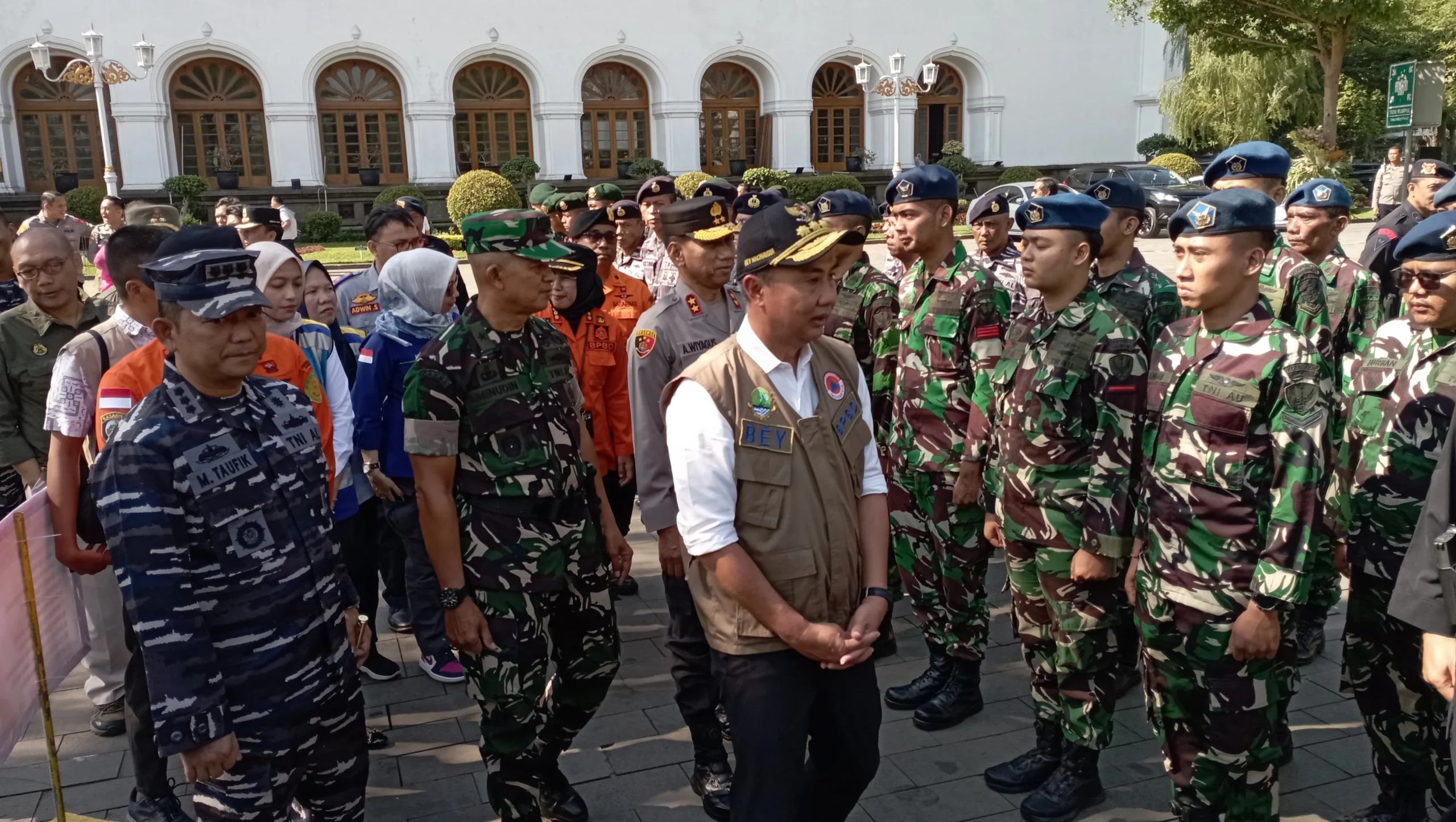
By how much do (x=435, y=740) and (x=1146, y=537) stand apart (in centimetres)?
276

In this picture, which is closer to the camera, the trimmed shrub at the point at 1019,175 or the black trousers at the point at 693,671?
the black trousers at the point at 693,671

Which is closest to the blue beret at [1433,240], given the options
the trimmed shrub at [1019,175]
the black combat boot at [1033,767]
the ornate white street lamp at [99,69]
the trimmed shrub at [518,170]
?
the black combat boot at [1033,767]

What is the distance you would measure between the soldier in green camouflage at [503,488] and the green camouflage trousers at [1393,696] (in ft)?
8.05

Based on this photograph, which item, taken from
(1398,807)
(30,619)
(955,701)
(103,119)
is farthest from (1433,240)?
(103,119)

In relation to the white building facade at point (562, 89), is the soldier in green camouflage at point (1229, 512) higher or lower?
lower

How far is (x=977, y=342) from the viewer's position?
415 centimetres

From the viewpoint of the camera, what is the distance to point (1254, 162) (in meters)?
4.64

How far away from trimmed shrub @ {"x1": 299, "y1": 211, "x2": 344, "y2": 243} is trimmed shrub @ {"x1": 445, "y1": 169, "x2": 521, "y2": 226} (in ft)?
10.8

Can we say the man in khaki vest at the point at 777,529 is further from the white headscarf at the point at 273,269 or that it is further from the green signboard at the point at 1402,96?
the green signboard at the point at 1402,96

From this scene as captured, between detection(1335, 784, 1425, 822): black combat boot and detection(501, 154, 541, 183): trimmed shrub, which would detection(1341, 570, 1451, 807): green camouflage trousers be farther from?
detection(501, 154, 541, 183): trimmed shrub

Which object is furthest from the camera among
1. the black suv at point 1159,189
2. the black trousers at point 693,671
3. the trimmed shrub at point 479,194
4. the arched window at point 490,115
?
the arched window at point 490,115

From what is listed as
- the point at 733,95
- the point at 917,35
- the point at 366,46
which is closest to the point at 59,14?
the point at 366,46

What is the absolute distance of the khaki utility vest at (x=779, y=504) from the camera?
2.56m

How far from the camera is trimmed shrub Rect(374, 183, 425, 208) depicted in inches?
995
